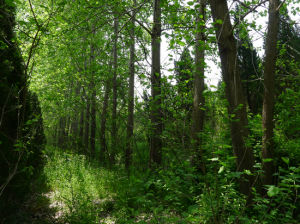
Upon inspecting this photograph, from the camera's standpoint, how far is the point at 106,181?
559 centimetres

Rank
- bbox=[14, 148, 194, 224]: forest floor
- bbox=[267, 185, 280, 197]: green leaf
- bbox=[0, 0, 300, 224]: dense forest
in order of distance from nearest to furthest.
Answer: bbox=[267, 185, 280, 197]: green leaf → bbox=[0, 0, 300, 224]: dense forest → bbox=[14, 148, 194, 224]: forest floor

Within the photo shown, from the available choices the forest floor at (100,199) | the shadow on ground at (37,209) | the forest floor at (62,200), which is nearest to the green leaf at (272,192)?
the forest floor at (100,199)

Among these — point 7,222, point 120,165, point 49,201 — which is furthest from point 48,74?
point 7,222

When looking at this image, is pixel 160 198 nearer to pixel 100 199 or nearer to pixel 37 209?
pixel 100 199

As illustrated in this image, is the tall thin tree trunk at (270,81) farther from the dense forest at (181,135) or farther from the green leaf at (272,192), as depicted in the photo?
the green leaf at (272,192)

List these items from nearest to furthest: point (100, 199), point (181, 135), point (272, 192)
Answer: point (272, 192) → point (181, 135) → point (100, 199)

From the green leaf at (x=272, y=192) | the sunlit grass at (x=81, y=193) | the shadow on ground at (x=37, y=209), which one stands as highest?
the green leaf at (x=272, y=192)

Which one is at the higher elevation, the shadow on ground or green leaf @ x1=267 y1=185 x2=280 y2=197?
green leaf @ x1=267 y1=185 x2=280 y2=197

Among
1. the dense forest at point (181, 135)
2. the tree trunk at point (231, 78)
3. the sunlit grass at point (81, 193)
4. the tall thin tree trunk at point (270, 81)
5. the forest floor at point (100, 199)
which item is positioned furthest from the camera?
the tall thin tree trunk at point (270, 81)

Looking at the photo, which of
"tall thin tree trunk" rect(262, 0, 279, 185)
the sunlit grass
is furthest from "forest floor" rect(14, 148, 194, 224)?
"tall thin tree trunk" rect(262, 0, 279, 185)

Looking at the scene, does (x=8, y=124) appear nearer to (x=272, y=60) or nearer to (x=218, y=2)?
(x=218, y=2)

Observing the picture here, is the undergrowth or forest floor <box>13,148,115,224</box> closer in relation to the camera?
the undergrowth

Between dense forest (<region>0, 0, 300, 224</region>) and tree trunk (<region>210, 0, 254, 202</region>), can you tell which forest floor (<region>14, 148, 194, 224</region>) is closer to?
dense forest (<region>0, 0, 300, 224</region>)

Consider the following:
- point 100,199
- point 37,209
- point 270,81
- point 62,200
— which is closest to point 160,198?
point 100,199
